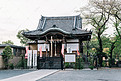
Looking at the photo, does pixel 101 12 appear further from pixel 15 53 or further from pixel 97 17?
pixel 15 53

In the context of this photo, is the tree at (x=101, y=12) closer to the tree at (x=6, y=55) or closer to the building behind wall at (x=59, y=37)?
the building behind wall at (x=59, y=37)

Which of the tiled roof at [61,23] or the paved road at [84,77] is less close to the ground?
the tiled roof at [61,23]

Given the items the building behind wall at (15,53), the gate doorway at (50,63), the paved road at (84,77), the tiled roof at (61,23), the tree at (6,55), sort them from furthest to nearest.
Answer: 1. the tiled roof at (61,23)
2. the building behind wall at (15,53)
3. the tree at (6,55)
4. the gate doorway at (50,63)
5. the paved road at (84,77)

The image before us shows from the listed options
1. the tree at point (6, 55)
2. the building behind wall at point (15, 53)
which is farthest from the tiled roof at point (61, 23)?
the tree at point (6, 55)

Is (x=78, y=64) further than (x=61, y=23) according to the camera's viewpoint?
No

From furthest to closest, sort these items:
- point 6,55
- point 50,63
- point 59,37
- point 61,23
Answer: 1. point 61,23
2. point 59,37
3. point 6,55
4. point 50,63

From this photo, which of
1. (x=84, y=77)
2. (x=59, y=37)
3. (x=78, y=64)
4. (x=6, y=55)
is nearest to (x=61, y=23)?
(x=59, y=37)

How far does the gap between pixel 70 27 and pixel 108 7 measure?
641cm

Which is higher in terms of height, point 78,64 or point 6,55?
point 6,55

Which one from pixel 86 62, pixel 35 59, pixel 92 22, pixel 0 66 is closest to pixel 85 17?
pixel 92 22

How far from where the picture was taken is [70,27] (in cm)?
2769

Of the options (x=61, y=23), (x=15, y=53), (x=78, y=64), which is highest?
(x=61, y=23)

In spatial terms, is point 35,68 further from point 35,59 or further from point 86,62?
point 86,62

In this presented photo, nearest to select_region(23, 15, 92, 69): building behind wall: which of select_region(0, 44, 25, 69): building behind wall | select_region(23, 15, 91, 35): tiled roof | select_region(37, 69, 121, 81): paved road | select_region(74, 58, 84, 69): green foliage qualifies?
select_region(23, 15, 91, 35): tiled roof
